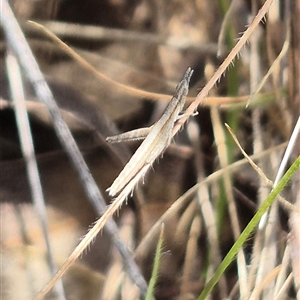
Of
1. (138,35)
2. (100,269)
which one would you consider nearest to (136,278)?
(100,269)

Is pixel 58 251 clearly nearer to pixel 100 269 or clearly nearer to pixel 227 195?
pixel 100 269

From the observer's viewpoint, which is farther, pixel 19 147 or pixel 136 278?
pixel 19 147

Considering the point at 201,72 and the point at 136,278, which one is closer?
the point at 136,278

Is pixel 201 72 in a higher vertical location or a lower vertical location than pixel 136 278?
higher

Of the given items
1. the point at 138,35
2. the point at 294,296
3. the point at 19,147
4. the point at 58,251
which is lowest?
the point at 294,296

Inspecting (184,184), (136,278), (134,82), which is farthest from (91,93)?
(136,278)

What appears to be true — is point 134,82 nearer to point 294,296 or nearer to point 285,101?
point 285,101
